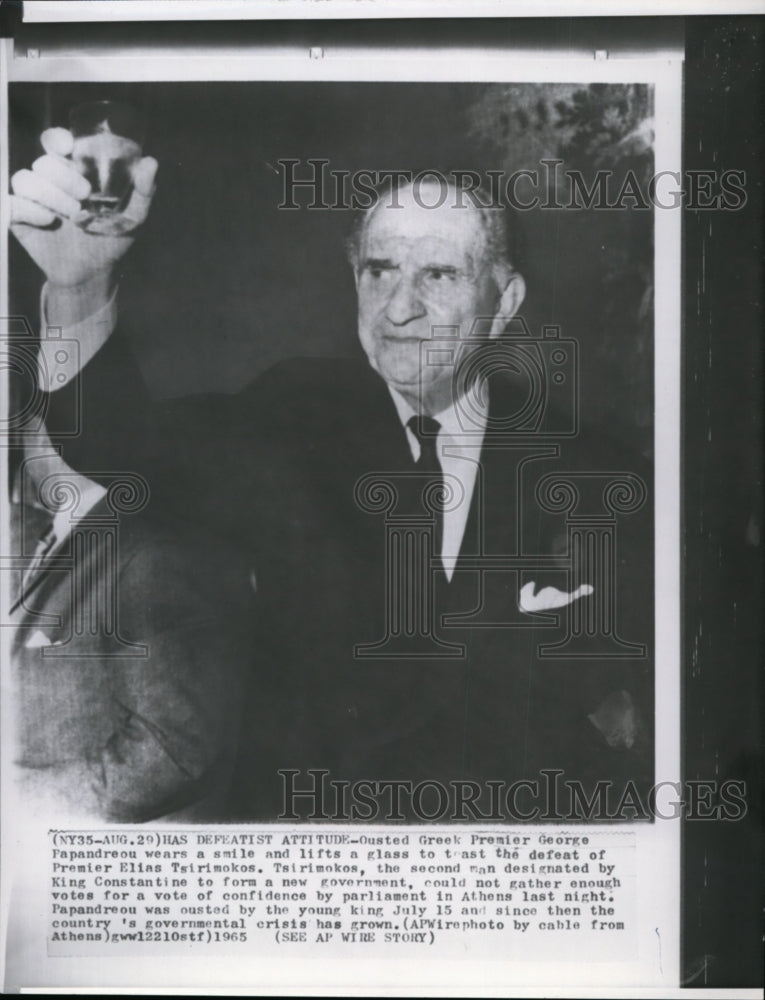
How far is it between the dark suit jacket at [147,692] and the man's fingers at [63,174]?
1.64 ft

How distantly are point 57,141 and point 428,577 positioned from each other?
2.97 feet

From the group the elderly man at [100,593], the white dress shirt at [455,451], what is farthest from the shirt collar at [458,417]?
the elderly man at [100,593]

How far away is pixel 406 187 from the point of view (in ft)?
3.74

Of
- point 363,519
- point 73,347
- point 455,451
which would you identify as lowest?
point 363,519

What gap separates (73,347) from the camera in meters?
1.15

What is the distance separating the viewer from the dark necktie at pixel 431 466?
1.13 meters

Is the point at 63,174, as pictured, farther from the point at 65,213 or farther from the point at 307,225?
the point at 307,225

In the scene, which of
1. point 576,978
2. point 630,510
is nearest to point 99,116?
point 630,510

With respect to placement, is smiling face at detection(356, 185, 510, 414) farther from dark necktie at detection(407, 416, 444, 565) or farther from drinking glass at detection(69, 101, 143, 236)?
drinking glass at detection(69, 101, 143, 236)

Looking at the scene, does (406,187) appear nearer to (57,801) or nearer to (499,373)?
(499,373)

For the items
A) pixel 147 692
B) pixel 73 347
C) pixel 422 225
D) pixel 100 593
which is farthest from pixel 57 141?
pixel 147 692

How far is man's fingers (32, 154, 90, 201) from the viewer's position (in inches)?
45.1

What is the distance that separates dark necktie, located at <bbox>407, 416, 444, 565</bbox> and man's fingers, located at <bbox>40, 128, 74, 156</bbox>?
0.70 metres

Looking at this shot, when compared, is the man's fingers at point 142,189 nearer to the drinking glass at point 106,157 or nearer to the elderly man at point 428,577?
the drinking glass at point 106,157
